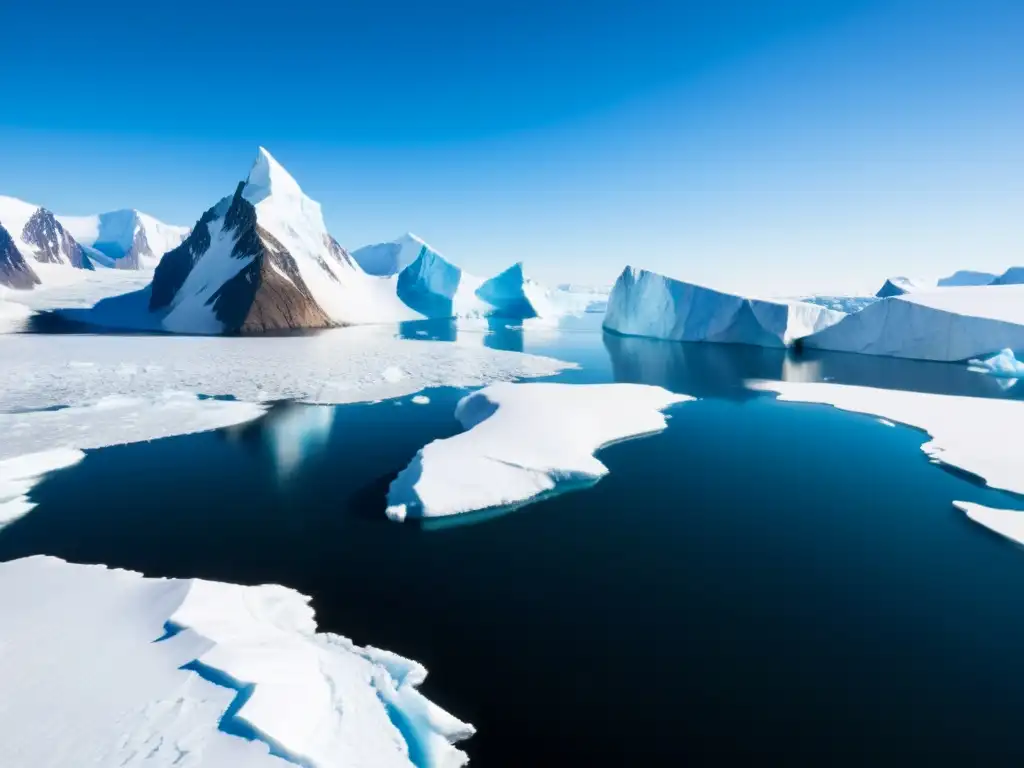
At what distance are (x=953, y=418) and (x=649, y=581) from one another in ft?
45.1

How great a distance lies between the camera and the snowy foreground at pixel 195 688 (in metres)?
3.69

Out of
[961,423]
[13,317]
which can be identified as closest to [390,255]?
[13,317]

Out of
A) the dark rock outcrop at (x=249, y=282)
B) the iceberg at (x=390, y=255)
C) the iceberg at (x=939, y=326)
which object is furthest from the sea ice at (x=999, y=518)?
the iceberg at (x=390, y=255)

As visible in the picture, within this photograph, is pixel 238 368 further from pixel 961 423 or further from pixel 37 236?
pixel 37 236

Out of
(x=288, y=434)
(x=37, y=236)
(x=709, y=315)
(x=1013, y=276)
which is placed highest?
(x=37, y=236)

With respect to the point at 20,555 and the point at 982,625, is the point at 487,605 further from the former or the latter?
the point at 20,555

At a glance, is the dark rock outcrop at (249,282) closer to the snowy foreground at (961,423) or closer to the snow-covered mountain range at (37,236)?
the snow-covered mountain range at (37,236)

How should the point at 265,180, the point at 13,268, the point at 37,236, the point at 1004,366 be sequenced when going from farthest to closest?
the point at 37,236 < the point at 13,268 < the point at 265,180 < the point at 1004,366

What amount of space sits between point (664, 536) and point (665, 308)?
35488 millimetres

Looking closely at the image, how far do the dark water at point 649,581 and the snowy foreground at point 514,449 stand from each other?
49 centimetres

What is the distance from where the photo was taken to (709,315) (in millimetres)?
38219

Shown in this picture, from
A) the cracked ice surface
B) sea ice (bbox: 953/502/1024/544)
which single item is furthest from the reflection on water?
sea ice (bbox: 953/502/1024/544)

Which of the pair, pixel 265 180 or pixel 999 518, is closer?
pixel 999 518

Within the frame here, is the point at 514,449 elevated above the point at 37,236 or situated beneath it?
situated beneath
